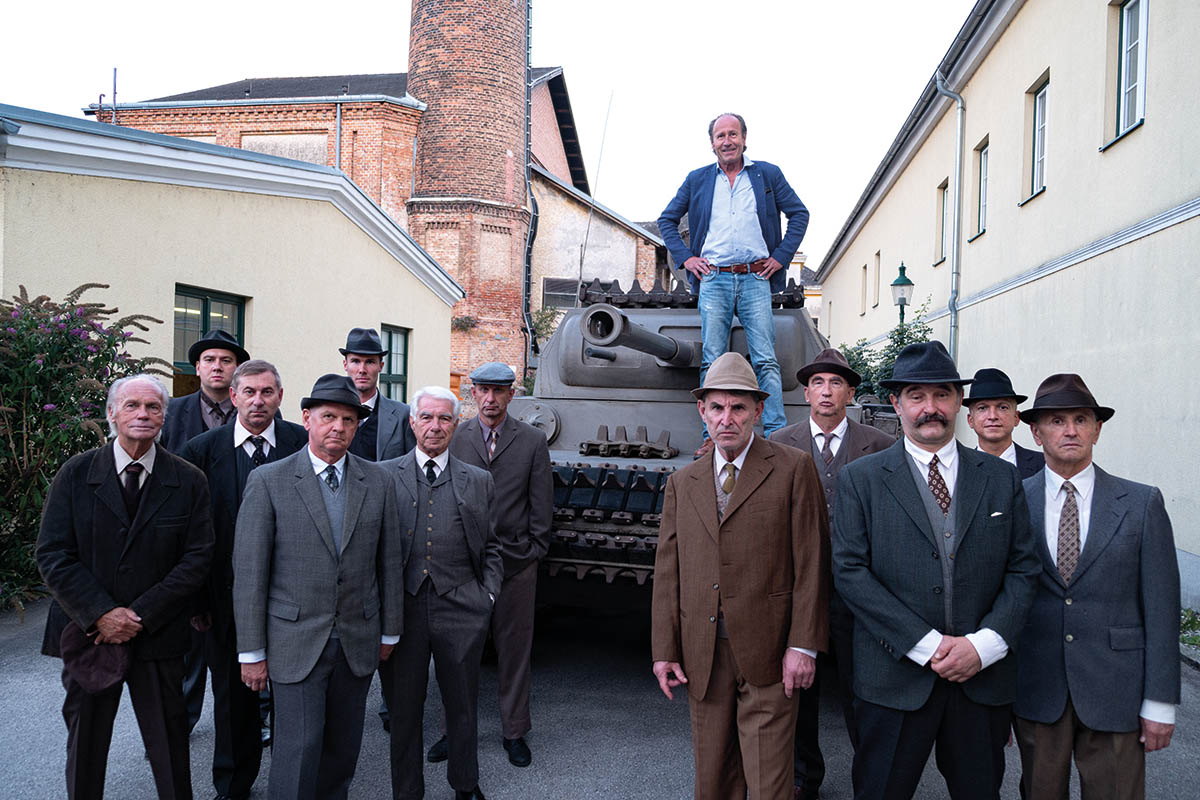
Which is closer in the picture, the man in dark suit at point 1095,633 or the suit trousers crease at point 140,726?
the man in dark suit at point 1095,633

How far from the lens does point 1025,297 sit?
12.1 meters

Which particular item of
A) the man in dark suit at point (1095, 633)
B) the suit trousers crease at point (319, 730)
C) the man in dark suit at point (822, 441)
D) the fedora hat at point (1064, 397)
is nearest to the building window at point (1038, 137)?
the man in dark suit at point (822, 441)

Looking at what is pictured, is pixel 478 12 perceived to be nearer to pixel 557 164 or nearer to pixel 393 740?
pixel 557 164

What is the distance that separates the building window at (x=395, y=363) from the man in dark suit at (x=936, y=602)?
13.8 meters

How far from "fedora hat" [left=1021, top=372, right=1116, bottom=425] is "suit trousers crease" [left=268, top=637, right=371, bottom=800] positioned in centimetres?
279

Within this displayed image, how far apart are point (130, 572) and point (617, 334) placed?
271 cm

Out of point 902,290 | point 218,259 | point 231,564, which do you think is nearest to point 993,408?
point 231,564

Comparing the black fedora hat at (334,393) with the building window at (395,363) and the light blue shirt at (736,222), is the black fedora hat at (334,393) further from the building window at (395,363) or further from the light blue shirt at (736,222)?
the building window at (395,363)

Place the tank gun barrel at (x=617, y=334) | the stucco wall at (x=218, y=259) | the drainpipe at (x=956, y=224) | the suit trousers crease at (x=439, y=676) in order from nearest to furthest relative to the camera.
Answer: the suit trousers crease at (x=439, y=676), the tank gun barrel at (x=617, y=334), the stucco wall at (x=218, y=259), the drainpipe at (x=956, y=224)

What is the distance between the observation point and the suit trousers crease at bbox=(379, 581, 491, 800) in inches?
152

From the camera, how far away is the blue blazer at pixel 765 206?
596 cm

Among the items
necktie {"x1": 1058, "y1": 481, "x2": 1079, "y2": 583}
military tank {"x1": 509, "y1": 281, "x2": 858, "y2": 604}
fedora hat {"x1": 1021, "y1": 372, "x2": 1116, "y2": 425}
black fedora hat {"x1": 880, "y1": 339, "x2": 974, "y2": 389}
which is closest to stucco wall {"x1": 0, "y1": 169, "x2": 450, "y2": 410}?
military tank {"x1": 509, "y1": 281, "x2": 858, "y2": 604}

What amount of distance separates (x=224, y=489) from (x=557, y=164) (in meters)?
32.5

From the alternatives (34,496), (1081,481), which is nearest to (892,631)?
(1081,481)
